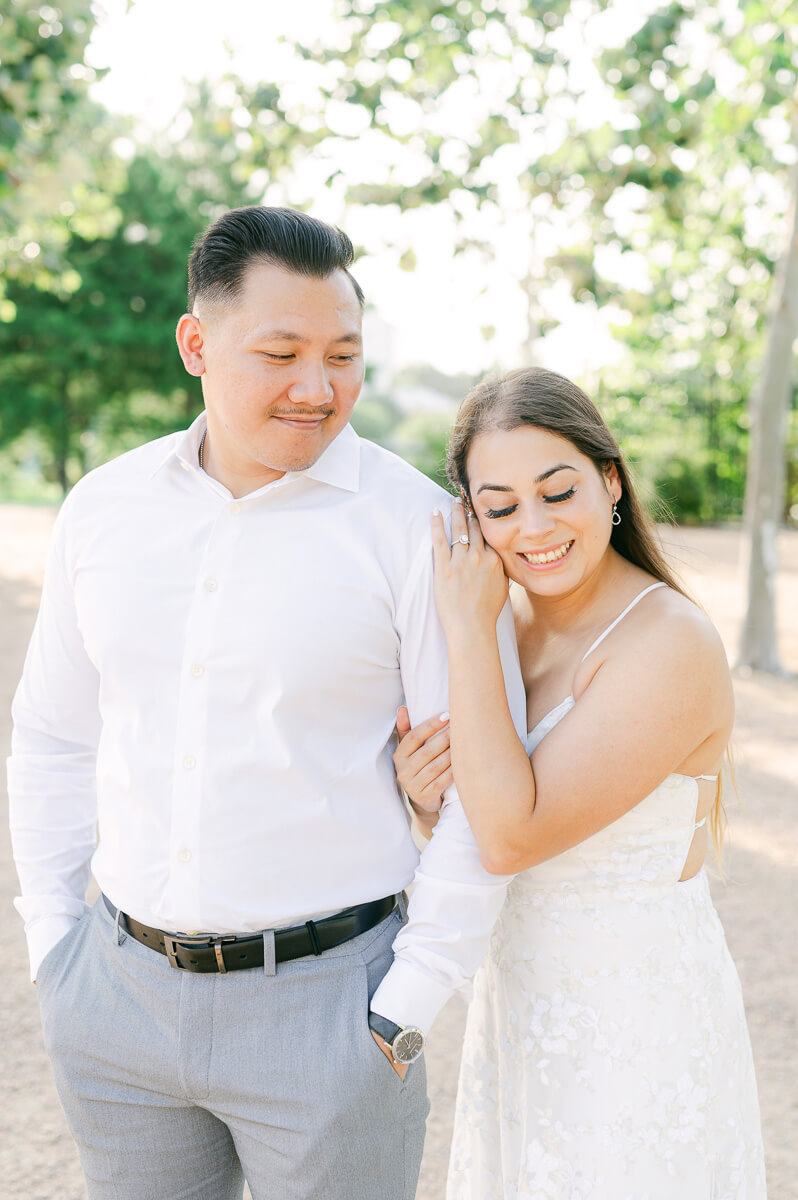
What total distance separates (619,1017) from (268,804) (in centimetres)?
79

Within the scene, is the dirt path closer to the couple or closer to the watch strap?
the couple

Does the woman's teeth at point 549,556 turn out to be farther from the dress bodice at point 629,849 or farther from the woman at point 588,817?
the dress bodice at point 629,849

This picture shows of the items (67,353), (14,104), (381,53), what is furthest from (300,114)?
(67,353)

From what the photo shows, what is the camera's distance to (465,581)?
6.61 feet

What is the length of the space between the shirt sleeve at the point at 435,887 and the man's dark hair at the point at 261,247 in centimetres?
56

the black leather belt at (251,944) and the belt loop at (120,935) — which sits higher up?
the black leather belt at (251,944)

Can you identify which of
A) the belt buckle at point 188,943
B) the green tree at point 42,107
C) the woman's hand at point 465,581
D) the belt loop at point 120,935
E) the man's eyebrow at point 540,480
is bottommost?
the belt loop at point 120,935

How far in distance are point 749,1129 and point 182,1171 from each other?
45.1 inches

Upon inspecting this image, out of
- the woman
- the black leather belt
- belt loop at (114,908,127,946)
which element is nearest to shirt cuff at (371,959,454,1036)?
the black leather belt

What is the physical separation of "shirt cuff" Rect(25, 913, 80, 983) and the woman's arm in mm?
908

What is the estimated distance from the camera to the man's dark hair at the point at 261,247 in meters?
1.96

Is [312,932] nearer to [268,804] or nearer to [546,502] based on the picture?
[268,804]

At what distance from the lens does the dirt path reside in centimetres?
332

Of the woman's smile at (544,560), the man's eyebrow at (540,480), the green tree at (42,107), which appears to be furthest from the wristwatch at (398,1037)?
the green tree at (42,107)
